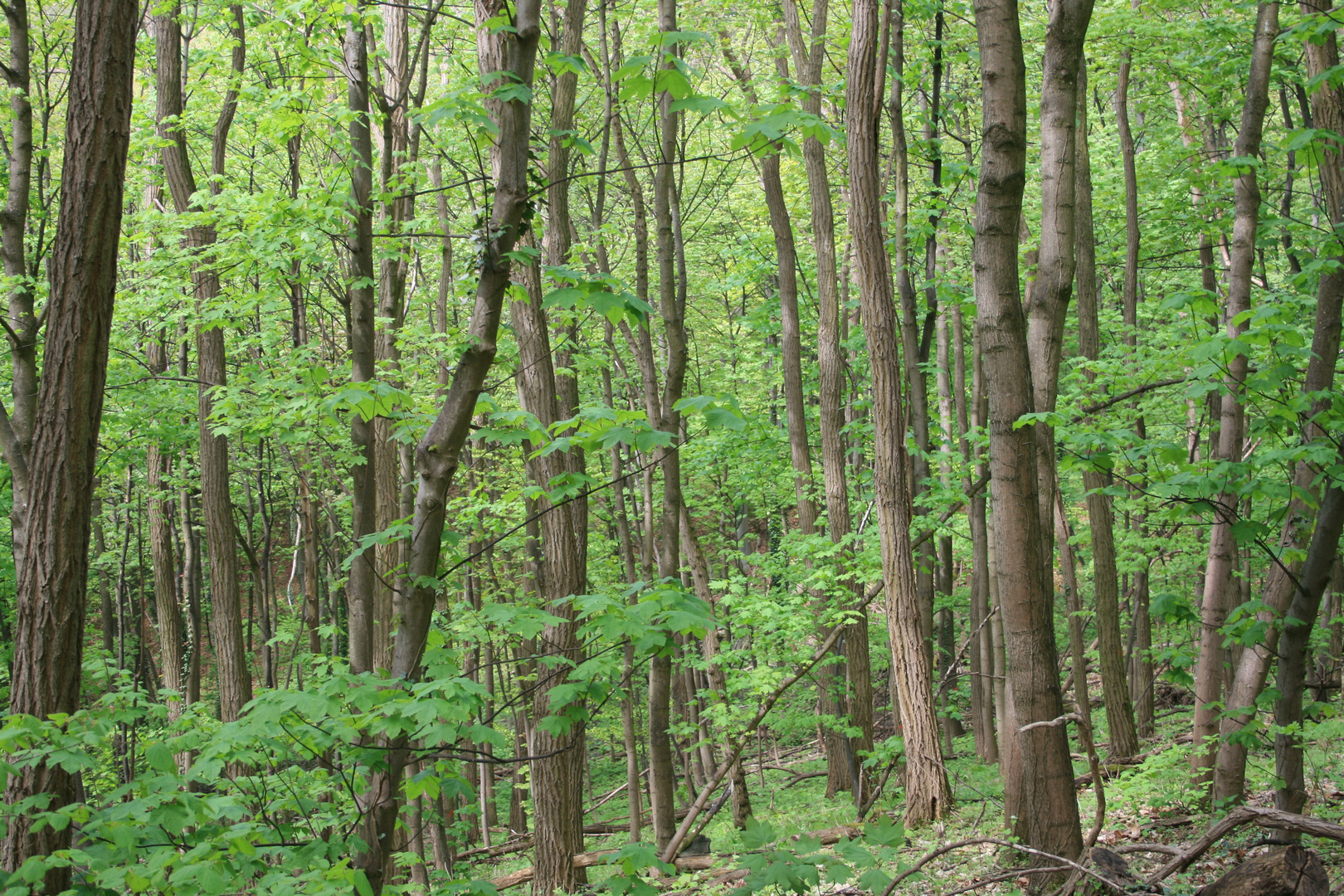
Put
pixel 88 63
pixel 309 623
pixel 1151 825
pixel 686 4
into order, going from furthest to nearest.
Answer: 1. pixel 309 623
2. pixel 686 4
3. pixel 1151 825
4. pixel 88 63

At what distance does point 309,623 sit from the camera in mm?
15398

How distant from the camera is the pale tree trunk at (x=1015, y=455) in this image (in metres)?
4.18

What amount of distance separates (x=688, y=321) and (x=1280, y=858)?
17.5m

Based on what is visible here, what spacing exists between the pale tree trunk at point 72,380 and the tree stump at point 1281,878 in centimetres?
512

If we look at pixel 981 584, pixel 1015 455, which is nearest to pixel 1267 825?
pixel 1015 455

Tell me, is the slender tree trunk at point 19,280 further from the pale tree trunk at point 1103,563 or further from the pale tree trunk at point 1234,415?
the pale tree trunk at point 1103,563

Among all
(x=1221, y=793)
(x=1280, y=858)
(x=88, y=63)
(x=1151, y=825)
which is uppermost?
(x=88, y=63)

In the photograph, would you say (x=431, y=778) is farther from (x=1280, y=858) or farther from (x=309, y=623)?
(x=309, y=623)

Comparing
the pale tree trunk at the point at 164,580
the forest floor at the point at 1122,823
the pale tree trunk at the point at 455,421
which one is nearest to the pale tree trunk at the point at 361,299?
the pale tree trunk at the point at 455,421

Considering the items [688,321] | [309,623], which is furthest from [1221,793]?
[688,321]

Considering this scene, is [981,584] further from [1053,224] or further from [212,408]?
[212,408]

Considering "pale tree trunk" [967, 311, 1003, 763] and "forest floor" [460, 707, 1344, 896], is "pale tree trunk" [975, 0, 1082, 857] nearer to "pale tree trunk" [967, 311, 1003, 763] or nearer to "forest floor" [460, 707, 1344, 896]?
"forest floor" [460, 707, 1344, 896]

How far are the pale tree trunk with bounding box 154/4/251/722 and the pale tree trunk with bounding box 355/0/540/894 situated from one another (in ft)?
24.1

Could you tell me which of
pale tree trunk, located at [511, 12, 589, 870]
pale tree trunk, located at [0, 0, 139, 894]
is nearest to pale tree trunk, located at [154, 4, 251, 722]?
pale tree trunk, located at [511, 12, 589, 870]
